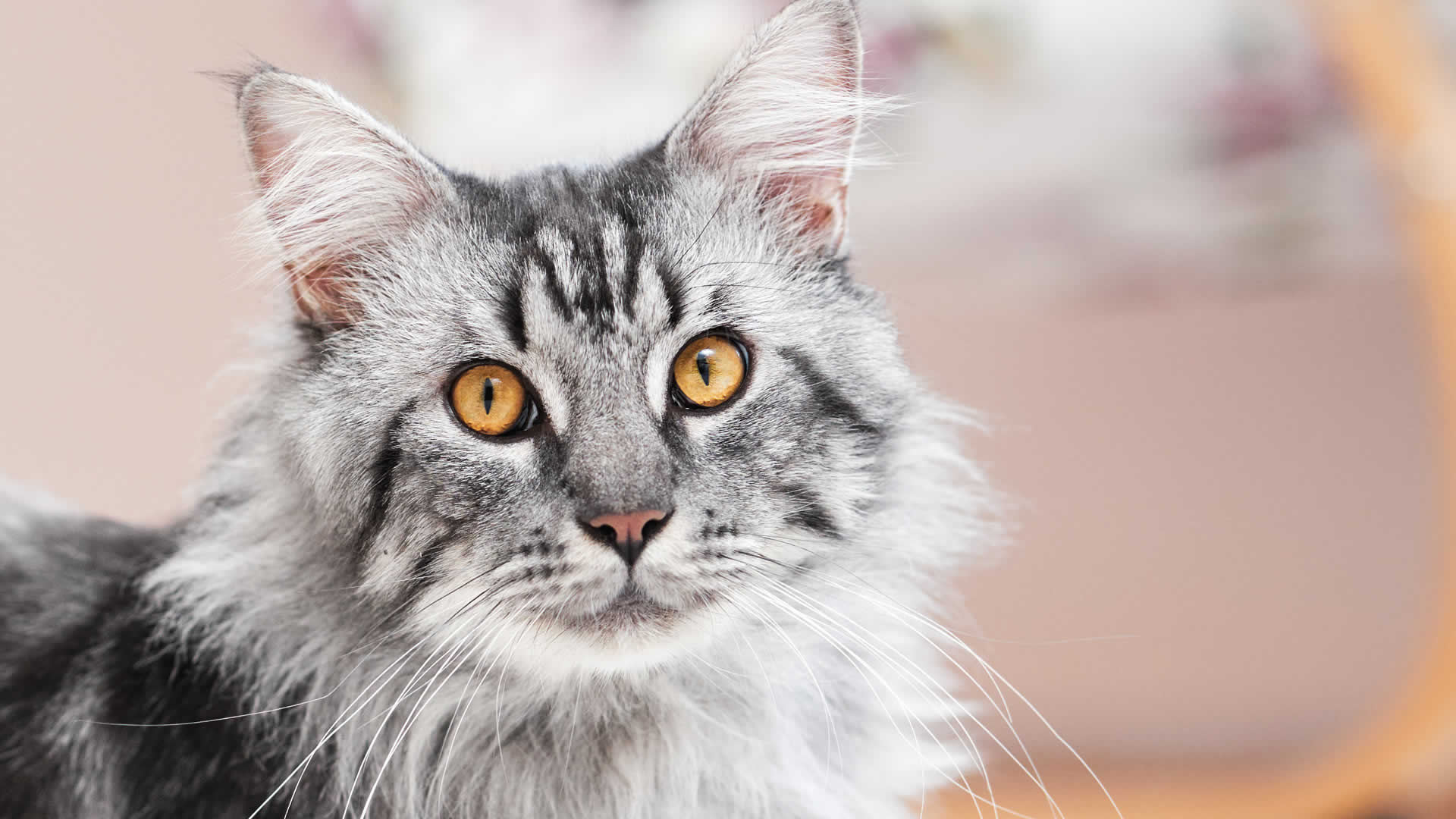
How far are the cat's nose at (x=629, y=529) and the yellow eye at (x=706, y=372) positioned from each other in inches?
5.2

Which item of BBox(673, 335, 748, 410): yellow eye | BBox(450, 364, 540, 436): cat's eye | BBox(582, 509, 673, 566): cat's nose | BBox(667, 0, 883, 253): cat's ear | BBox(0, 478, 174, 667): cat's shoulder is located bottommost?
BBox(0, 478, 174, 667): cat's shoulder

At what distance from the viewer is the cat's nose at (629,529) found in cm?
88

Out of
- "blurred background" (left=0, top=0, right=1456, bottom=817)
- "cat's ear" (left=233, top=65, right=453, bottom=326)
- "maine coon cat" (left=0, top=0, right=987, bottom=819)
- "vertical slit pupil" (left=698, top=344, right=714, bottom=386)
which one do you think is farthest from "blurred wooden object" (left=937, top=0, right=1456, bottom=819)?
"cat's ear" (left=233, top=65, right=453, bottom=326)

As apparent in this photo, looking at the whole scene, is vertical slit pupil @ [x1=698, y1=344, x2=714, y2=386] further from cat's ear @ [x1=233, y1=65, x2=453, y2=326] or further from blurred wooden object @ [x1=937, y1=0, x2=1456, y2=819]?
blurred wooden object @ [x1=937, y1=0, x2=1456, y2=819]

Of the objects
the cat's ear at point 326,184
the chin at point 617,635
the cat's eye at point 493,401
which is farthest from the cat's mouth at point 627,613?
the cat's ear at point 326,184

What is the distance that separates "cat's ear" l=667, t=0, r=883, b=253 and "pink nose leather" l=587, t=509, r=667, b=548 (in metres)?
0.35

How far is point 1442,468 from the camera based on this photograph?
1.81m

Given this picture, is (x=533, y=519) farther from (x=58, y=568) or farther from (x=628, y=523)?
(x=58, y=568)

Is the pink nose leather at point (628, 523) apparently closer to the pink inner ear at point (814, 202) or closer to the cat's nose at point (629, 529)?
the cat's nose at point (629, 529)

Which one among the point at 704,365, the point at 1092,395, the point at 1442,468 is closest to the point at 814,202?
the point at 704,365

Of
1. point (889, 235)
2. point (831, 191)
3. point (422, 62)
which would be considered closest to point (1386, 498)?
point (889, 235)

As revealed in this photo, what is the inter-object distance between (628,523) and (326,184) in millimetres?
434

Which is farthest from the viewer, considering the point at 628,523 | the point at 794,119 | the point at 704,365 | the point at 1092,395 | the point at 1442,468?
the point at 1092,395

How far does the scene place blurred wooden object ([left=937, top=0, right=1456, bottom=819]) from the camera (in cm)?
140
